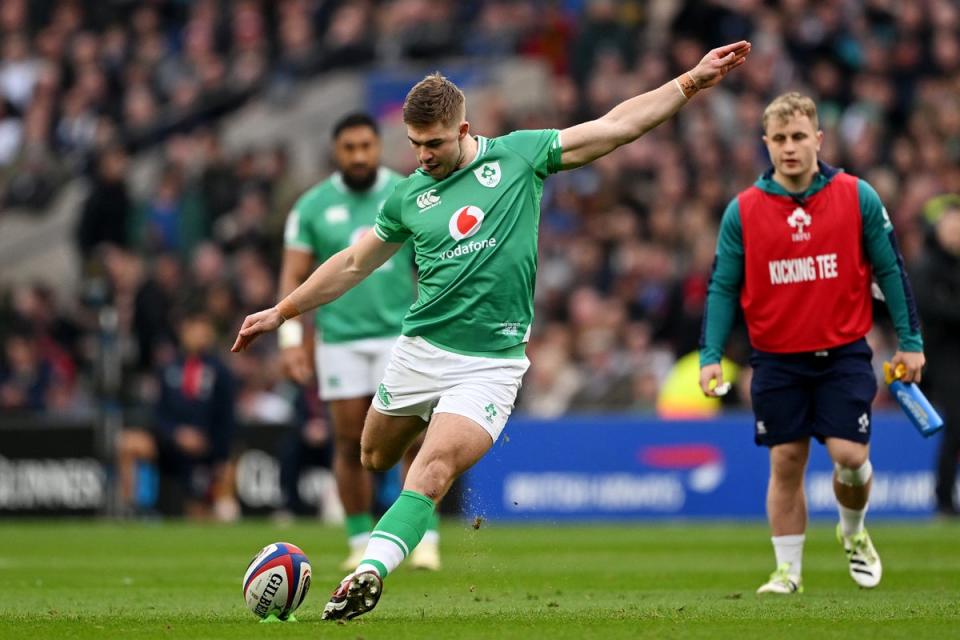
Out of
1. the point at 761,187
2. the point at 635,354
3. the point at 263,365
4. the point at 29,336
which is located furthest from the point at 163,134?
the point at 761,187

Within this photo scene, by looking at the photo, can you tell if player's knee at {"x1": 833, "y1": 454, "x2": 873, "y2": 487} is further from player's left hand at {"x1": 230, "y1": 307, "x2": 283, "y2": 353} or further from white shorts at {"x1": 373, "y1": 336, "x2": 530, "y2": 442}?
player's left hand at {"x1": 230, "y1": 307, "x2": 283, "y2": 353}

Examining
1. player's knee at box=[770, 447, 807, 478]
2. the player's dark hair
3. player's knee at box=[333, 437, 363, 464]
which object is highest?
the player's dark hair

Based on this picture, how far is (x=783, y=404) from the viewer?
916cm

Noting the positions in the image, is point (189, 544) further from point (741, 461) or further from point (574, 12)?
point (574, 12)

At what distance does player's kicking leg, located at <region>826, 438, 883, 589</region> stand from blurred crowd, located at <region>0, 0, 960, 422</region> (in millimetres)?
8313

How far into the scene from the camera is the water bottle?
29.8ft

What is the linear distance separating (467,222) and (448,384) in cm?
72

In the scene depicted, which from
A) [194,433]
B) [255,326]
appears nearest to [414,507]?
[255,326]

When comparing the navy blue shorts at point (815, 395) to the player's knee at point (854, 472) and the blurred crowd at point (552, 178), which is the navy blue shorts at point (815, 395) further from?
the blurred crowd at point (552, 178)

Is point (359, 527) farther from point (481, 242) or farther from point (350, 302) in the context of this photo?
point (481, 242)

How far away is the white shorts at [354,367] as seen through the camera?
36.4 ft

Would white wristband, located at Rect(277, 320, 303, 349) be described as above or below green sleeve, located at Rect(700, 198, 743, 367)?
below

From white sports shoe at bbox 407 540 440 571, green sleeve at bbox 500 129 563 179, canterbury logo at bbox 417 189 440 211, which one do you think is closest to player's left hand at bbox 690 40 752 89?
green sleeve at bbox 500 129 563 179

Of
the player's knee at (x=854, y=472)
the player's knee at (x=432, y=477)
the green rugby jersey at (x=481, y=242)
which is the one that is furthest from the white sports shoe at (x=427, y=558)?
the player's knee at (x=432, y=477)
